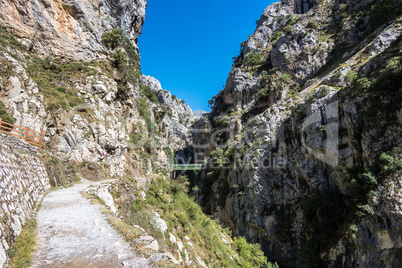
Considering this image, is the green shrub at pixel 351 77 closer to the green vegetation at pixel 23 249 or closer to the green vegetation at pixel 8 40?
the green vegetation at pixel 23 249

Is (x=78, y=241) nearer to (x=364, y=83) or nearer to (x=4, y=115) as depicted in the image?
(x=4, y=115)

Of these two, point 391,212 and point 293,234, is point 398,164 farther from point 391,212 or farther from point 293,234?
point 293,234

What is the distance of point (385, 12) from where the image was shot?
2619 centimetres

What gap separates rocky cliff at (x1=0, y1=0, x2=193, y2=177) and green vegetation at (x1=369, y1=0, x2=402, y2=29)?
113 ft

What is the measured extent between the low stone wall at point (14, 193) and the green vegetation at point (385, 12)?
129 feet

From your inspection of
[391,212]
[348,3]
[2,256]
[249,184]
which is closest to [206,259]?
[2,256]

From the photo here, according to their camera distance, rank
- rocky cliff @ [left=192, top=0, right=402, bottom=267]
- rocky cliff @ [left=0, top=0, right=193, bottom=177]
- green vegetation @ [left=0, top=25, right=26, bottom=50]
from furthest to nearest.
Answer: green vegetation @ [left=0, top=25, right=26, bottom=50] → rocky cliff @ [left=0, top=0, right=193, bottom=177] → rocky cliff @ [left=192, top=0, right=402, bottom=267]

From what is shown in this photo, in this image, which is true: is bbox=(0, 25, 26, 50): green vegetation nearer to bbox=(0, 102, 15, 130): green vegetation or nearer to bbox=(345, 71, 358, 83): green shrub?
bbox=(0, 102, 15, 130): green vegetation

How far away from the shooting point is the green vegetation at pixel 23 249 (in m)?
3.47

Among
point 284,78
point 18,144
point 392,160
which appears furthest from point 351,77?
point 18,144

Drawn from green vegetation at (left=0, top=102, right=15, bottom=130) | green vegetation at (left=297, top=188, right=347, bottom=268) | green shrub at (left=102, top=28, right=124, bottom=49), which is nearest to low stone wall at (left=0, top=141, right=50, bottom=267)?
green vegetation at (left=0, top=102, right=15, bottom=130)

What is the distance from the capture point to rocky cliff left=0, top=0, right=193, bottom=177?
526 inches

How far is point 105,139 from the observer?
52.7ft

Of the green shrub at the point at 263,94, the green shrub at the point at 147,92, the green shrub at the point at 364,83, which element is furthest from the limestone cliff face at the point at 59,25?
the green shrub at the point at 263,94
